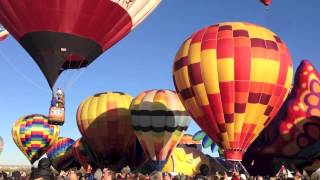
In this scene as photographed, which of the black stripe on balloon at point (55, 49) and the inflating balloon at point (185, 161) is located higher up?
the black stripe on balloon at point (55, 49)

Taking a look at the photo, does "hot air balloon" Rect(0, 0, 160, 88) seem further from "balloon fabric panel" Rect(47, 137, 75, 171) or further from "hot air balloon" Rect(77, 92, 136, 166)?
"balloon fabric panel" Rect(47, 137, 75, 171)

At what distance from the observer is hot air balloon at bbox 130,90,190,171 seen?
1973 cm

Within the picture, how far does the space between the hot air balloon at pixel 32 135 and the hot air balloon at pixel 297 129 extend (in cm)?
1678

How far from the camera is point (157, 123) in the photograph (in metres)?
19.8

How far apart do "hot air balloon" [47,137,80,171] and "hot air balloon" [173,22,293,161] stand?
67.9 ft

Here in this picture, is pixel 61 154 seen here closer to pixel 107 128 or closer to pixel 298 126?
pixel 107 128

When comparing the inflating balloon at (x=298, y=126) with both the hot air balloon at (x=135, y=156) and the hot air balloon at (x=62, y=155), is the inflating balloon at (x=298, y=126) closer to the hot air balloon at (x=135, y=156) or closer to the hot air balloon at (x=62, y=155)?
the hot air balloon at (x=135, y=156)

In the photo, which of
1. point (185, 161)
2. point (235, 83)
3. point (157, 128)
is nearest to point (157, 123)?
point (157, 128)

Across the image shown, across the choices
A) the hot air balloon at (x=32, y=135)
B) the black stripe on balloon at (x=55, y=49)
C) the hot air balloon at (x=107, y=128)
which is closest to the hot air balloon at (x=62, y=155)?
the hot air balloon at (x=32, y=135)

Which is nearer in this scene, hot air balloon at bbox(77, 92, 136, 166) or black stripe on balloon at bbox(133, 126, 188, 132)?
black stripe on balloon at bbox(133, 126, 188, 132)

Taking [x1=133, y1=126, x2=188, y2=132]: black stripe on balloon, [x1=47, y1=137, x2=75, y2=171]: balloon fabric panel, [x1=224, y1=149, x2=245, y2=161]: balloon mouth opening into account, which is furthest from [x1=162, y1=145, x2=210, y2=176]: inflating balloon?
[x1=47, y1=137, x2=75, y2=171]: balloon fabric panel

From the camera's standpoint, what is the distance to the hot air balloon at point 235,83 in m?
14.3

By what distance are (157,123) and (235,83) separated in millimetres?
6235

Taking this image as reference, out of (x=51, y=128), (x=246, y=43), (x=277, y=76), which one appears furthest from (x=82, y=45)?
(x=51, y=128)
